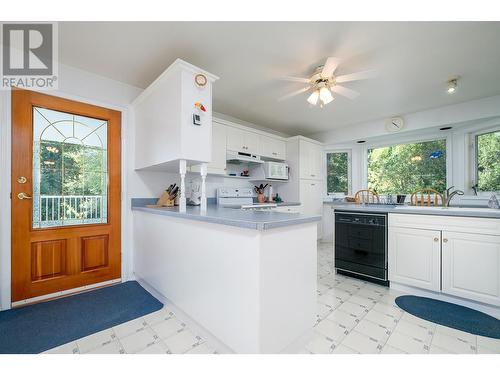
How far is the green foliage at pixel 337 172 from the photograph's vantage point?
4.60 metres

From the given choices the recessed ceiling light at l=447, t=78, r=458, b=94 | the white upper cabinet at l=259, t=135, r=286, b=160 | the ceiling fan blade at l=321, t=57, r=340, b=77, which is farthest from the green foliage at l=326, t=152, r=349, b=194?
the ceiling fan blade at l=321, t=57, r=340, b=77

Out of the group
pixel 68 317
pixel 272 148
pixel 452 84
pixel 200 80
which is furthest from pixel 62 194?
pixel 452 84

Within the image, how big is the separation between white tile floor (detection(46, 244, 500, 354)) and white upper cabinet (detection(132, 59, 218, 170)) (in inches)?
53.1

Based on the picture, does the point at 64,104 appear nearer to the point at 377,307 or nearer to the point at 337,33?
the point at 337,33

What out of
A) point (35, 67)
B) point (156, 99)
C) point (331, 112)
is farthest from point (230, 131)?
point (35, 67)

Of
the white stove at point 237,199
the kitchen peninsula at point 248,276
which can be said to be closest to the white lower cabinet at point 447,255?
→ the kitchen peninsula at point 248,276

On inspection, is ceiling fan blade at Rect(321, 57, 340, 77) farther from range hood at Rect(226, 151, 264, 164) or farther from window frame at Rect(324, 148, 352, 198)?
window frame at Rect(324, 148, 352, 198)

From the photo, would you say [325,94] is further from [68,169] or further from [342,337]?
[68,169]

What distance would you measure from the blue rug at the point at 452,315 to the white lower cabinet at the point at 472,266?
0.14m

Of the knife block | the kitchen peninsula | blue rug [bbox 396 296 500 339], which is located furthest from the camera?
the knife block

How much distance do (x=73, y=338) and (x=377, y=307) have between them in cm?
247

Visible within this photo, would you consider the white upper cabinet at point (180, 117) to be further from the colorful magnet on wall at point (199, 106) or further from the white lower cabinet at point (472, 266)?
the white lower cabinet at point (472, 266)

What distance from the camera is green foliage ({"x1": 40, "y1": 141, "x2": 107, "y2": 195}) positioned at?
7.10ft

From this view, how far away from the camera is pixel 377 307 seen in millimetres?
2012
